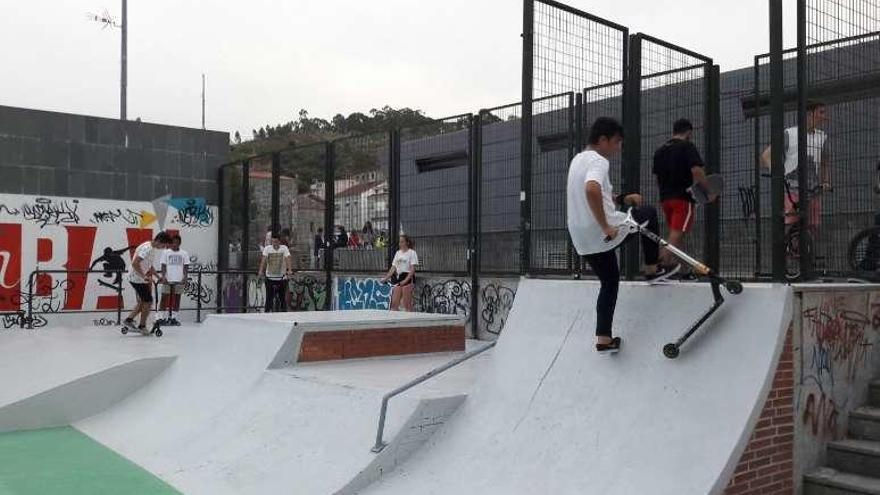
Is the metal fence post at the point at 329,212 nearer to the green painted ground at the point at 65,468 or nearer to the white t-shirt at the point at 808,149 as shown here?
the green painted ground at the point at 65,468

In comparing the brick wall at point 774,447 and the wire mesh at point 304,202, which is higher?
the wire mesh at point 304,202

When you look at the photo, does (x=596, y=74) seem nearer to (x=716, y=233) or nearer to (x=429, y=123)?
(x=716, y=233)

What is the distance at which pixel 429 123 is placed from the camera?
12.3 metres

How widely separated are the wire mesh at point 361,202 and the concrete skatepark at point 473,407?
417 cm

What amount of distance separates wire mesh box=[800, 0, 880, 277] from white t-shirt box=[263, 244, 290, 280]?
954 centimetres

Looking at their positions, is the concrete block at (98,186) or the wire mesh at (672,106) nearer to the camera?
the wire mesh at (672,106)

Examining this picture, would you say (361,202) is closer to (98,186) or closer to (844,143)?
(98,186)

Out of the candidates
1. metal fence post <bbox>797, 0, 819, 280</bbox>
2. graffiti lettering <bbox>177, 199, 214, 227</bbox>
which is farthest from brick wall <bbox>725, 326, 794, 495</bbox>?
graffiti lettering <bbox>177, 199, 214, 227</bbox>

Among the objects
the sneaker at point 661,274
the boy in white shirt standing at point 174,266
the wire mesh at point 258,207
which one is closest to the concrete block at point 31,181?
the wire mesh at point 258,207

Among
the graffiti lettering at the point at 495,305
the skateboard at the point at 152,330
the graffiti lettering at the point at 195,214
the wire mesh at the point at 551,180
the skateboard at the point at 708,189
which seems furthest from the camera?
the graffiti lettering at the point at 195,214

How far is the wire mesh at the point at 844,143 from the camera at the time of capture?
623 centimetres

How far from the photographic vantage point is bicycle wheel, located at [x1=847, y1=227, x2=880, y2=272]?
6.31 m

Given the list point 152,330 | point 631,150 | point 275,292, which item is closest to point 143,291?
point 152,330

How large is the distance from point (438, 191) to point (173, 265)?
15.4 ft
